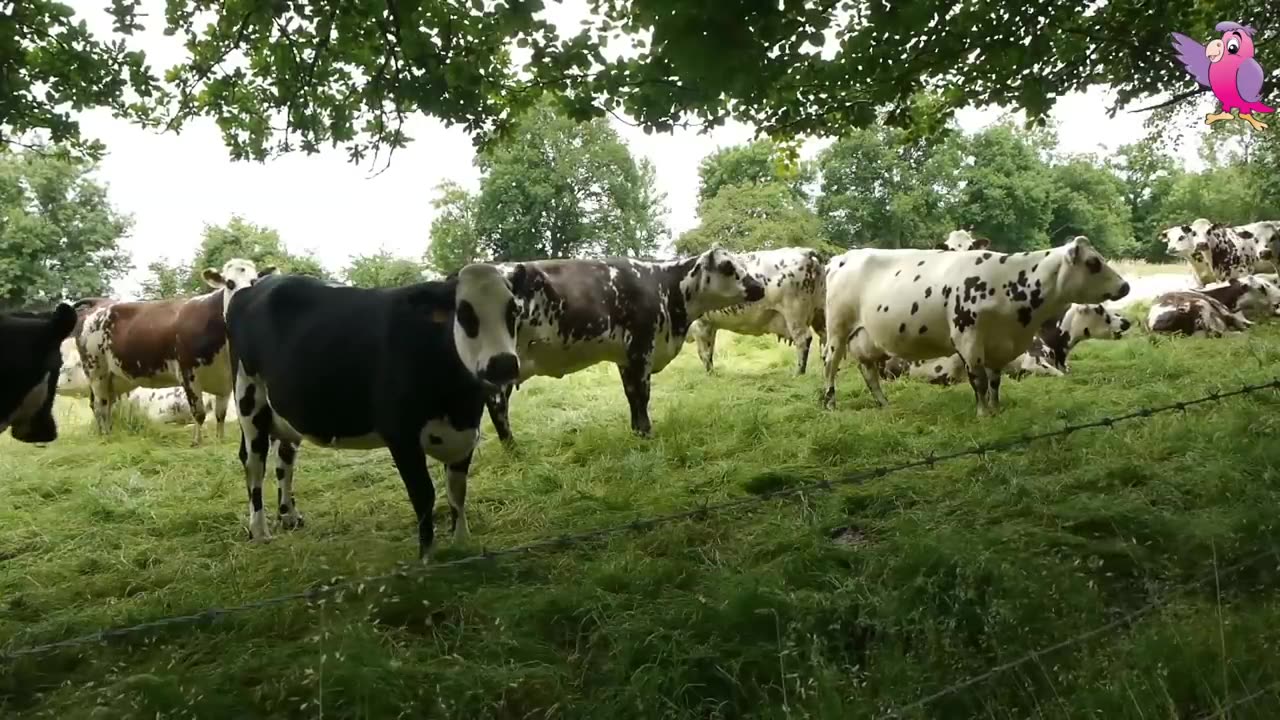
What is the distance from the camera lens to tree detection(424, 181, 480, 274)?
571cm

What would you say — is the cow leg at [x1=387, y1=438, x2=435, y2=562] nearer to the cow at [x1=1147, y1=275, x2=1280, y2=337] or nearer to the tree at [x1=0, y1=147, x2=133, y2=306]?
the tree at [x1=0, y1=147, x2=133, y2=306]

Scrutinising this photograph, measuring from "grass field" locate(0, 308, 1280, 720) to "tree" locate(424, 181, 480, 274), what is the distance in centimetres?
163

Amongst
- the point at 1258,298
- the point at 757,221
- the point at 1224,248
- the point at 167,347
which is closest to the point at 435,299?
the point at 167,347

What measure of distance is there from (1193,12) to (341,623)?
23.1 ft

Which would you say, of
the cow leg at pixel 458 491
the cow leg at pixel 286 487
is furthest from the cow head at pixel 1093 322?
the cow leg at pixel 286 487

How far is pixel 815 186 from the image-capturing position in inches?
677

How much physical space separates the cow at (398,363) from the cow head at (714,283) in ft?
14.4

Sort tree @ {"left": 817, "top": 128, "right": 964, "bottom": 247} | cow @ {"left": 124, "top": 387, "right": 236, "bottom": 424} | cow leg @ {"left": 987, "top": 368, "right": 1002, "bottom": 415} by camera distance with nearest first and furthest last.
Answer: cow leg @ {"left": 987, "top": 368, "right": 1002, "bottom": 415} → cow @ {"left": 124, "top": 387, "right": 236, "bottom": 424} → tree @ {"left": 817, "top": 128, "right": 964, "bottom": 247}

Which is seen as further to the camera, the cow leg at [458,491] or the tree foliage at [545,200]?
the tree foliage at [545,200]

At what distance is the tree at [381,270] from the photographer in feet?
18.4

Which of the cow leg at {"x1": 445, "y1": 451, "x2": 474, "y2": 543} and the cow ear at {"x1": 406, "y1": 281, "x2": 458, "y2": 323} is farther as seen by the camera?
the cow leg at {"x1": 445, "y1": 451, "x2": 474, "y2": 543}

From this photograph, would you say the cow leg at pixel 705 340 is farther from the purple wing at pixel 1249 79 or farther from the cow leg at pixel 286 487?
the cow leg at pixel 286 487

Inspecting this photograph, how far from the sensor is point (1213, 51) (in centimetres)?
600

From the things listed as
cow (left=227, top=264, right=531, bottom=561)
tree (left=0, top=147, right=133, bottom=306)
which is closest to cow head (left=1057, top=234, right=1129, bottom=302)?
cow (left=227, top=264, right=531, bottom=561)
